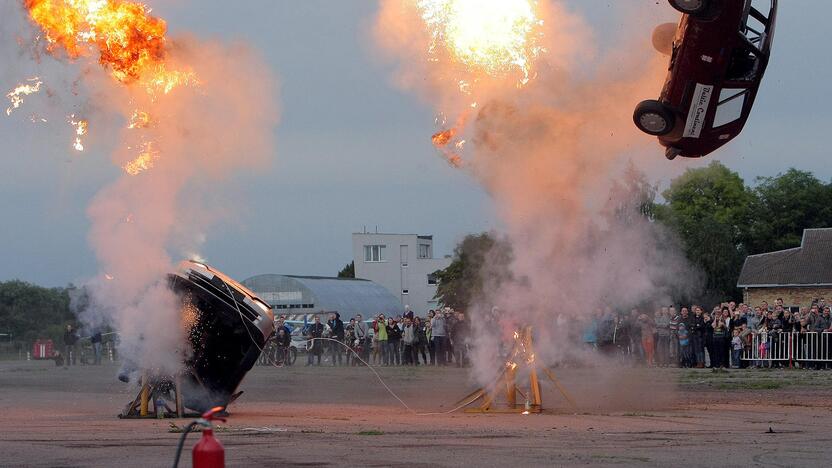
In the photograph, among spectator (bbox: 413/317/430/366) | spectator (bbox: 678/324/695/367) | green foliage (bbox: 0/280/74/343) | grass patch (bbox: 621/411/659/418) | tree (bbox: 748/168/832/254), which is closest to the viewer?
grass patch (bbox: 621/411/659/418)

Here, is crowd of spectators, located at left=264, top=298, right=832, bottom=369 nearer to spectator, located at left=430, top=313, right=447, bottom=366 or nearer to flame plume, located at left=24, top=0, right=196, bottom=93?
spectator, located at left=430, top=313, right=447, bottom=366

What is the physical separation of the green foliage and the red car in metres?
59.5

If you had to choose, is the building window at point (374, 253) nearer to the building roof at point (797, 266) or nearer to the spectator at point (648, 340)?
the building roof at point (797, 266)

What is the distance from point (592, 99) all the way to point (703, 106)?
3468mm

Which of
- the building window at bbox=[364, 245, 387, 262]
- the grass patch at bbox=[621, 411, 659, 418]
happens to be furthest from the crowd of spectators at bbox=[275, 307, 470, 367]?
the building window at bbox=[364, 245, 387, 262]

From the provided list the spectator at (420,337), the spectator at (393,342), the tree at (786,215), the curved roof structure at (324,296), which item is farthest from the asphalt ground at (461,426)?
the tree at (786,215)

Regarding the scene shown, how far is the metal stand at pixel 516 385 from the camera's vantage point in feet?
54.5

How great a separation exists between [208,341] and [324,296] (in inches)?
2065

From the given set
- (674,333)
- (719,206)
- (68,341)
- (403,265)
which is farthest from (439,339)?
(403,265)

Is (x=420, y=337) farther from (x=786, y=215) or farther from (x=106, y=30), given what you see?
(x=786, y=215)

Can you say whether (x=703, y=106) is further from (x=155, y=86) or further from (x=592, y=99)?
(x=155, y=86)

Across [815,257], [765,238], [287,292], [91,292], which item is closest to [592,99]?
[91,292]

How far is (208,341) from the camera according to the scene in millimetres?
15617

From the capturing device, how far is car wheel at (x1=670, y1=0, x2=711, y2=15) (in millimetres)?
12680
